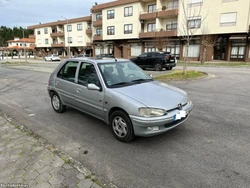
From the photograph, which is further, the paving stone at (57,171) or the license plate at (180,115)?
the license plate at (180,115)

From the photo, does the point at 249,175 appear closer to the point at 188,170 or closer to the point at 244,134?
the point at 188,170

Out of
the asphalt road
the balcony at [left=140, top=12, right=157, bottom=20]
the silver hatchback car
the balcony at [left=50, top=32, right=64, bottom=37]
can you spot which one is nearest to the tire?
the asphalt road

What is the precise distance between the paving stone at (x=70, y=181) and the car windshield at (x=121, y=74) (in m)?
1.91

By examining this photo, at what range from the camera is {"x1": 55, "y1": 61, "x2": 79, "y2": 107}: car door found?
485cm

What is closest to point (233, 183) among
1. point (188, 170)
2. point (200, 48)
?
point (188, 170)

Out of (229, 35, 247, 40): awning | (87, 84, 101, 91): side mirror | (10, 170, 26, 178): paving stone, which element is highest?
(229, 35, 247, 40): awning

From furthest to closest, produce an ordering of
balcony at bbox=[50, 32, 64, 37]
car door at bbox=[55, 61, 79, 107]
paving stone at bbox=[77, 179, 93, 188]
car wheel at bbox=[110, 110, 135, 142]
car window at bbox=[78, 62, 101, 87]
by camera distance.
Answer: balcony at bbox=[50, 32, 64, 37], car door at bbox=[55, 61, 79, 107], car window at bbox=[78, 62, 101, 87], car wheel at bbox=[110, 110, 135, 142], paving stone at bbox=[77, 179, 93, 188]

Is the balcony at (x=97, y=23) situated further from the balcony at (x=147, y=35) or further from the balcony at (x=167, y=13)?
the balcony at (x=167, y=13)

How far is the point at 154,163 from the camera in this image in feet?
10.2

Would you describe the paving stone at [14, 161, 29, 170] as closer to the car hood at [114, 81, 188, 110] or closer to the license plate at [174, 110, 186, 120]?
the car hood at [114, 81, 188, 110]

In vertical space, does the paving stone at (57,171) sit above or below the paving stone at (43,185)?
above

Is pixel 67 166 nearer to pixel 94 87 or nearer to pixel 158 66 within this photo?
→ pixel 94 87

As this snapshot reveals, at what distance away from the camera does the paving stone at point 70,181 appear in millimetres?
2619

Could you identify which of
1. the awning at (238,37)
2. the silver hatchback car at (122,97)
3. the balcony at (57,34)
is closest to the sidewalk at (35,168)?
the silver hatchback car at (122,97)
